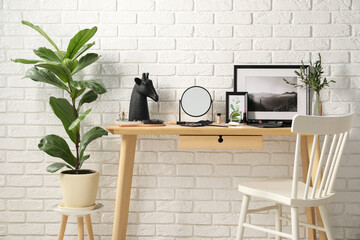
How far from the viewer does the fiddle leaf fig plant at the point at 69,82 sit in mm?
Answer: 2150

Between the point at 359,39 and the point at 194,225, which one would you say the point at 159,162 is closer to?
Answer: the point at 194,225

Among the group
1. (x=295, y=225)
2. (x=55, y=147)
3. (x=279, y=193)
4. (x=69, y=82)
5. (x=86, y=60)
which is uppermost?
(x=86, y=60)

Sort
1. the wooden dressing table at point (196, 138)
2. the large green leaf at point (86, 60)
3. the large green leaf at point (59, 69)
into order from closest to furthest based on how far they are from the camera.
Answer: the wooden dressing table at point (196, 138)
the large green leaf at point (59, 69)
the large green leaf at point (86, 60)

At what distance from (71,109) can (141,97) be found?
0.41m

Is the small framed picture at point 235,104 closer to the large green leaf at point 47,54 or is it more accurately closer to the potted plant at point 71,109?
the potted plant at point 71,109

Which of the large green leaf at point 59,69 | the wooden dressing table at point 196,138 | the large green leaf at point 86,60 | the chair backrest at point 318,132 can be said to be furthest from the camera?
the large green leaf at point 86,60

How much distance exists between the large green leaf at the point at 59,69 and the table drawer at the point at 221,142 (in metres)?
0.74

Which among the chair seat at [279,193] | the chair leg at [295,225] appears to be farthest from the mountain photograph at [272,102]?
the chair leg at [295,225]

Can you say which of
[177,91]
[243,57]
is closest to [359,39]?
[243,57]

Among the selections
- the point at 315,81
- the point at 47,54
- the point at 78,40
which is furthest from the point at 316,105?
the point at 47,54

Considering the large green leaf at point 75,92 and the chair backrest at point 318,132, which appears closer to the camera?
the chair backrest at point 318,132

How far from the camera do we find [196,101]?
7.68 feet

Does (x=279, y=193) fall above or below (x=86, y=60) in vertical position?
below

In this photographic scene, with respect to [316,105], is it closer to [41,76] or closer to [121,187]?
[121,187]
